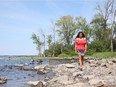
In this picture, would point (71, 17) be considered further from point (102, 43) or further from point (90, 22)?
point (102, 43)

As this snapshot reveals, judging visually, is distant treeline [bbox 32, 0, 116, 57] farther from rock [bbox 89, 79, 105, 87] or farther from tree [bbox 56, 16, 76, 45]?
rock [bbox 89, 79, 105, 87]

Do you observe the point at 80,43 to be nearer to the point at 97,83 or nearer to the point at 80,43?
the point at 80,43

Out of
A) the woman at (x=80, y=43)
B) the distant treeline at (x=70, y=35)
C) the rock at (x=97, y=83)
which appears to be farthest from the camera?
the distant treeline at (x=70, y=35)

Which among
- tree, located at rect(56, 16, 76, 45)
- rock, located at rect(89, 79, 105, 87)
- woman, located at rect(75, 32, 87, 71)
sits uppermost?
tree, located at rect(56, 16, 76, 45)

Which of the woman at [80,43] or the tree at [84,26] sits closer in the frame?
the woman at [80,43]

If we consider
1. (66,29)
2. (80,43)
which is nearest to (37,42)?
(66,29)

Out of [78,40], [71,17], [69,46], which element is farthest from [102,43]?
[78,40]

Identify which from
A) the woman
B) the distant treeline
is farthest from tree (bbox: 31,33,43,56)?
the woman

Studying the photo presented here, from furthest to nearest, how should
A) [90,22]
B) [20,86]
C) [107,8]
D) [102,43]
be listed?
1. [90,22]
2. [102,43]
3. [107,8]
4. [20,86]

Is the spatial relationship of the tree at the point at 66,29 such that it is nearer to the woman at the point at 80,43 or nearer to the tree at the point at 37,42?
the tree at the point at 37,42

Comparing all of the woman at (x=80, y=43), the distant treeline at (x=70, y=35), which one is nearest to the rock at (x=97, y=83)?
the woman at (x=80, y=43)

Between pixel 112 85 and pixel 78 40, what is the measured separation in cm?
510

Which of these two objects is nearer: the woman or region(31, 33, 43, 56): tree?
the woman

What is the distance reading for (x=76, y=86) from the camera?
445 inches
